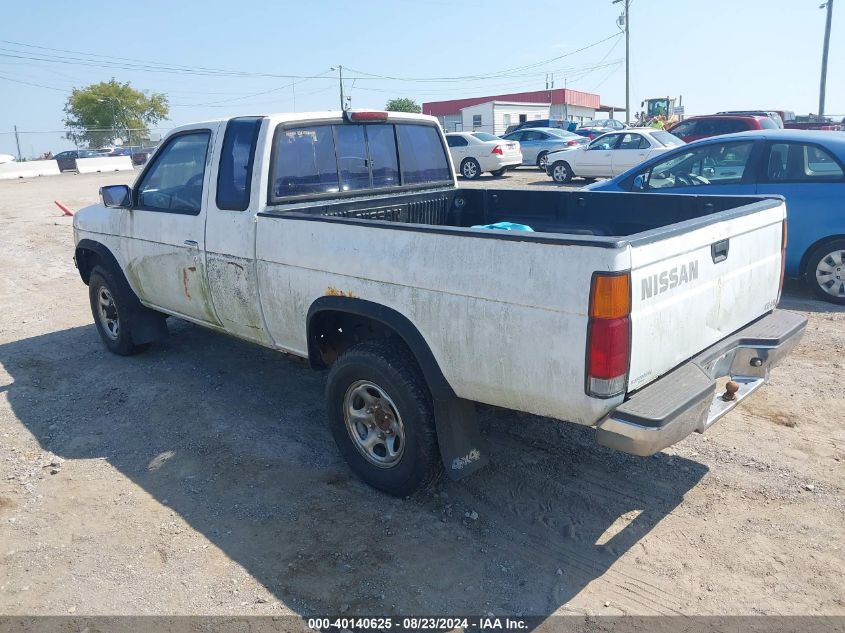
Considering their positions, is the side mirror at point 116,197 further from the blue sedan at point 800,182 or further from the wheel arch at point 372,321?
the blue sedan at point 800,182

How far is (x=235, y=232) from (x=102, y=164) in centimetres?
4057

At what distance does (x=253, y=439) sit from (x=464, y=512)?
1.64m

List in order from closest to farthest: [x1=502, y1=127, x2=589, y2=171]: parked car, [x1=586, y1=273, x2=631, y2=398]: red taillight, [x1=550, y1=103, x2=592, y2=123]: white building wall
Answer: [x1=586, y1=273, x2=631, y2=398]: red taillight
[x1=502, y1=127, x2=589, y2=171]: parked car
[x1=550, y1=103, x2=592, y2=123]: white building wall

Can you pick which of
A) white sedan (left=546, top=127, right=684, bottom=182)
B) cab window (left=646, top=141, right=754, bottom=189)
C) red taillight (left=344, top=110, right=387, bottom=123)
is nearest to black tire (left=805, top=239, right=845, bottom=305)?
cab window (left=646, top=141, right=754, bottom=189)

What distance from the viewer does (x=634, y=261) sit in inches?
106

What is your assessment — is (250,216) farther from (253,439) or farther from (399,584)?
(399,584)

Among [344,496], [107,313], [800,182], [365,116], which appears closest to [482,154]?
[800,182]

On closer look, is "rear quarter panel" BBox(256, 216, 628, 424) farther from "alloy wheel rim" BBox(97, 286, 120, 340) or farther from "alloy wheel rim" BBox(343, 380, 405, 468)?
"alloy wheel rim" BBox(97, 286, 120, 340)

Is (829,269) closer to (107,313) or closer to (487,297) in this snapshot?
(487,297)

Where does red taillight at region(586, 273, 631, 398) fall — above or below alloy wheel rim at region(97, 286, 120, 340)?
above

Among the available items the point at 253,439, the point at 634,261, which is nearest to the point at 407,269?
the point at 634,261

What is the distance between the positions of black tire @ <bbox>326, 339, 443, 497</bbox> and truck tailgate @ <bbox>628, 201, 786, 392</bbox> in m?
1.09

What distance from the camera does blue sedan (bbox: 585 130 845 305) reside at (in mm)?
6984

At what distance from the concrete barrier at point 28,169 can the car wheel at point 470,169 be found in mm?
26439
